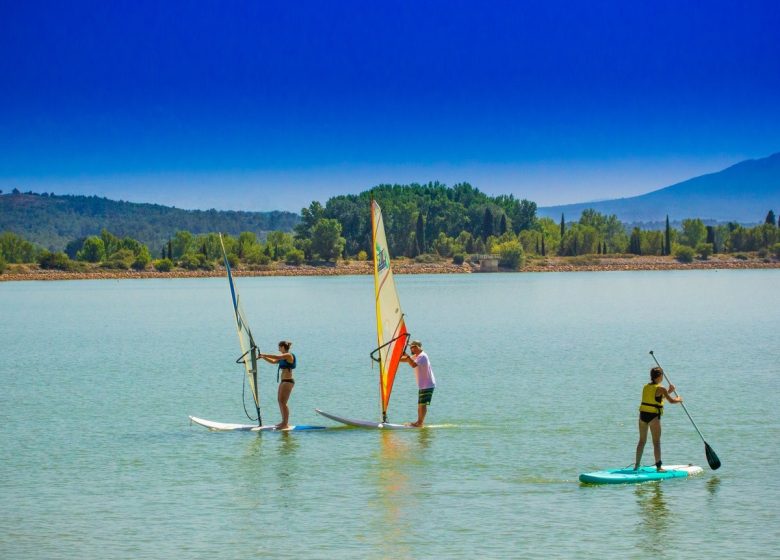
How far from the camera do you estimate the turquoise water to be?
16.6 meters

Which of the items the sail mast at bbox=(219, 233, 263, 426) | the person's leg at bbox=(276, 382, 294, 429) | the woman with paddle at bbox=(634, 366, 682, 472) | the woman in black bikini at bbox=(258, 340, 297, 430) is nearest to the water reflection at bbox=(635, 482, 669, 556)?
the woman with paddle at bbox=(634, 366, 682, 472)

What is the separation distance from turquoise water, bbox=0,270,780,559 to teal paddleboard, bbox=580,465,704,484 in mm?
213

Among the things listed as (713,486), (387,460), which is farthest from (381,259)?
(713,486)

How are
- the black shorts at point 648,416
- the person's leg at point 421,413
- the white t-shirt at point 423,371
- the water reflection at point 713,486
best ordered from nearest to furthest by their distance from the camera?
the black shorts at point 648,416 → the water reflection at point 713,486 → the white t-shirt at point 423,371 → the person's leg at point 421,413

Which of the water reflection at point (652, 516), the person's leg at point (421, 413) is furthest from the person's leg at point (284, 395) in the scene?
the water reflection at point (652, 516)

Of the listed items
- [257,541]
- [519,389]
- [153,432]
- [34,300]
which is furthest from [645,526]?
[34,300]

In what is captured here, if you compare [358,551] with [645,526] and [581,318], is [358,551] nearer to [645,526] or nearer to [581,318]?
[645,526]

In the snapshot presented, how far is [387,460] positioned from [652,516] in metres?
6.18

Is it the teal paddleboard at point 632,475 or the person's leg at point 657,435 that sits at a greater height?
the person's leg at point 657,435

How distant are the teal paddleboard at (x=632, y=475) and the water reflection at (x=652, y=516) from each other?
0.51ft

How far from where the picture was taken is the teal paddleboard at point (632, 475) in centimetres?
1938

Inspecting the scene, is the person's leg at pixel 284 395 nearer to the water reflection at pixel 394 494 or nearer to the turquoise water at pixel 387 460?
Answer: the turquoise water at pixel 387 460

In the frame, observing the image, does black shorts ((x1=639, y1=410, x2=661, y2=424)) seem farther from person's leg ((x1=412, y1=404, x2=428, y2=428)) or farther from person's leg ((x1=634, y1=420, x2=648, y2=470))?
person's leg ((x1=412, y1=404, x2=428, y2=428))

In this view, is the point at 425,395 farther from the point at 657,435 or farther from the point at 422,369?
the point at 657,435
